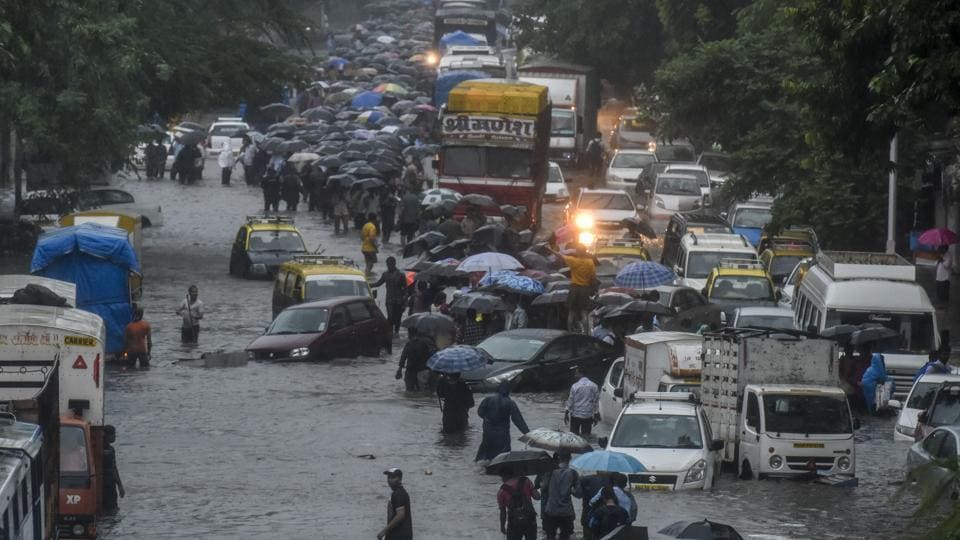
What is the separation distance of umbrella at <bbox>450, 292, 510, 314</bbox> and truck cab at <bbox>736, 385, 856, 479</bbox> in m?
9.84

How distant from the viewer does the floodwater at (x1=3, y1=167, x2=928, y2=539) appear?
72.5 ft

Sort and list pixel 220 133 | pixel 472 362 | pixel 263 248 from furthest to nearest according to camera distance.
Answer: pixel 220 133 → pixel 263 248 → pixel 472 362

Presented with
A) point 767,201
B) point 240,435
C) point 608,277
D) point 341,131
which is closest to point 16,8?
point 240,435

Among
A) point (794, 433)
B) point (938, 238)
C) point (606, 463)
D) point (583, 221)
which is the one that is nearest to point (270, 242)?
point (583, 221)

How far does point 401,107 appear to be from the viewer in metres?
80.2

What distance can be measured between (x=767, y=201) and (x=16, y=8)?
28.1 metres

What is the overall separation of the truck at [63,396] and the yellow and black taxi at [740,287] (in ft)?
54.4

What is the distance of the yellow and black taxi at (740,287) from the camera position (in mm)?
38594

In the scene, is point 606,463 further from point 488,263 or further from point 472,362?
point 488,263

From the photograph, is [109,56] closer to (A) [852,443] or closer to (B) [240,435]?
(B) [240,435]

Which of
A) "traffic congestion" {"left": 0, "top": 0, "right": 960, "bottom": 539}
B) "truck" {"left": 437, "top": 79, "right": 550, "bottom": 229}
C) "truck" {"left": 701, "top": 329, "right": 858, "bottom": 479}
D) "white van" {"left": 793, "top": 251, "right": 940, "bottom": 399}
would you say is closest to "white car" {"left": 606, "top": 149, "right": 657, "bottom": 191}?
"traffic congestion" {"left": 0, "top": 0, "right": 960, "bottom": 539}

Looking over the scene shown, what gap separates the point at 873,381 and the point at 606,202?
Answer: 23258mm

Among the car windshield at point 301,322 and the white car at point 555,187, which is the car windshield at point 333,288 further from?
the white car at point 555,187

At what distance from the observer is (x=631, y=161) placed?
63.8m
